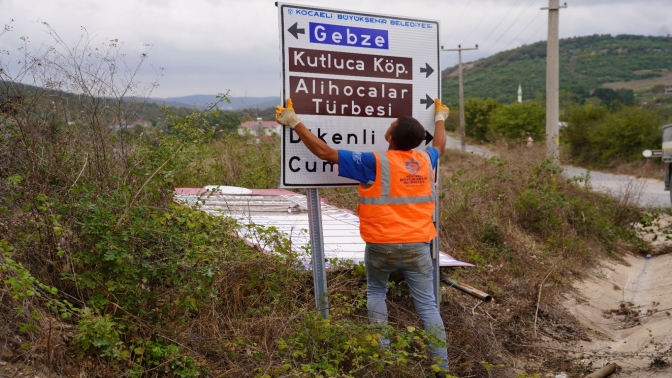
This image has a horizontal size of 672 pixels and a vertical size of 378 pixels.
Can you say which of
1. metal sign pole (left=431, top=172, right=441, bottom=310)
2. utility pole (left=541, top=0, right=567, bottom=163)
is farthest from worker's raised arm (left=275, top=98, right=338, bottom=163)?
utility pole (left=541, top=0, right=567, bottom=163)

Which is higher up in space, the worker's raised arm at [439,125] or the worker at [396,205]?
the worker's raised arm at [439,125]

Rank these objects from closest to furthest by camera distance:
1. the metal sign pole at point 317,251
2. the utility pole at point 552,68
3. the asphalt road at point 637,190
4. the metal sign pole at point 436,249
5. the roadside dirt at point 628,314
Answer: the metal sign pole at point 317,251 < the metal sign pole at point 436,249 < the roadside dirt at point 628,314 < the asphalt road at point 637,190 < the utility pole at point 552,68

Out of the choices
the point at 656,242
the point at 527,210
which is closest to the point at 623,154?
the point at 656,242

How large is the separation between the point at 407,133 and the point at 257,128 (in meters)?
7.83

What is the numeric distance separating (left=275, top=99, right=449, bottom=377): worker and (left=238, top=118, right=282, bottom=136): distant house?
283 inches

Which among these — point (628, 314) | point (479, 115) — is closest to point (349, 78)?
point (628, 314)

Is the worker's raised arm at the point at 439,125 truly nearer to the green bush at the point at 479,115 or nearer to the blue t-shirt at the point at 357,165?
the blue t-shirt at the point at 357,165

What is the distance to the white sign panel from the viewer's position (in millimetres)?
4258

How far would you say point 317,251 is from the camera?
14.4ft

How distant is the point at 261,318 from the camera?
4.39m

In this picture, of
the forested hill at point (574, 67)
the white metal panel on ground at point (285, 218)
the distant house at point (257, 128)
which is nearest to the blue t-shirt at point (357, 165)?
the white metal panel on ground at point (285, 218)

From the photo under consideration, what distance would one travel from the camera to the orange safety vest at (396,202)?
13.9 ft

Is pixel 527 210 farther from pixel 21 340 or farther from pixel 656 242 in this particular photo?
pixel 21 340

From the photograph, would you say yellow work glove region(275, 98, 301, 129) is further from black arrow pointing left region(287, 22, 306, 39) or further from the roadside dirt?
the roadside dirt
